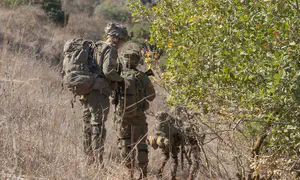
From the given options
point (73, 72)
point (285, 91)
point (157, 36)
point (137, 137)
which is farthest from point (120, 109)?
point (285, 91)

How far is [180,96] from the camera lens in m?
4.88

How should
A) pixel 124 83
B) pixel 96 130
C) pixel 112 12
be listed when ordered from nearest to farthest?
pixel 96 130 → pixel 124 83 → pixel 112 12

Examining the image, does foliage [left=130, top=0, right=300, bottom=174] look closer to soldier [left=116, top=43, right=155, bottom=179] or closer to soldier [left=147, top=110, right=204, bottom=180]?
soldier [left=116, top=43, right=155, bottom=179]

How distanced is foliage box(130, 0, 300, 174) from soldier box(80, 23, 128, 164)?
25.7 inches

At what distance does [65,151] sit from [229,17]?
1879 millimetres

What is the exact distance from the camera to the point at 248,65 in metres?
3.53

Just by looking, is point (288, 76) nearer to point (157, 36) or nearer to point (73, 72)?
point (73, 72)

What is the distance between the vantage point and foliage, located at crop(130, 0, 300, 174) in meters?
3.22

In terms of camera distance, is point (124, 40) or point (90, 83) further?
point (124, 40)

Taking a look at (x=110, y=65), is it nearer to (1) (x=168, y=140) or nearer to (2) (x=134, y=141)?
(2) (x=134, y=141)

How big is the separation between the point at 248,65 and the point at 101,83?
196cm

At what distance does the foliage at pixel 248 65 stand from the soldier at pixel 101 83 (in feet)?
2.14

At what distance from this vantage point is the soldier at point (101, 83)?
4934 mm

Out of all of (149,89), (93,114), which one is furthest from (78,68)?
(149,89)
